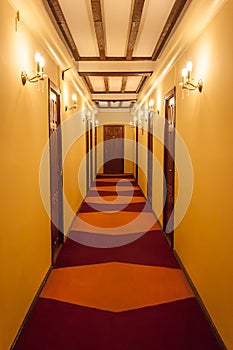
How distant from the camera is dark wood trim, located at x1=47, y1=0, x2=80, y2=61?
3.37 meters

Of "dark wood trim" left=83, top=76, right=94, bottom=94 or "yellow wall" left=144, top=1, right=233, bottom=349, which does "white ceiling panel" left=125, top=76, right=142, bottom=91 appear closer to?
"dark wood trim" left=83, top=76, right=94, bottom=94

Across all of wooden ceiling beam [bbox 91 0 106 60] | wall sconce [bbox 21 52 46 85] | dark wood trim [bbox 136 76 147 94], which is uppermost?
dark wood trim [bbox 136 76 147 94]

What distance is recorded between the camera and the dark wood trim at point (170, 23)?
134 inches

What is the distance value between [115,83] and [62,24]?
4.42m

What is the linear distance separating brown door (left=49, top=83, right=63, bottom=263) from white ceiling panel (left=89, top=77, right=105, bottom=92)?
11.3 ft

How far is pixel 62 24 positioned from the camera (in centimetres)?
A: 394

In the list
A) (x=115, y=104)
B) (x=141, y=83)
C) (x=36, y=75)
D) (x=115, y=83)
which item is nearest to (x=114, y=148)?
(x=115, y=104)

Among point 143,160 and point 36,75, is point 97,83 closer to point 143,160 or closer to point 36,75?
point 143,160

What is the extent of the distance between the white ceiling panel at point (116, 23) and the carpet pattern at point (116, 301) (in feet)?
9.62

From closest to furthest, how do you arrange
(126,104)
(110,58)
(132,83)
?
1. (110,58)
2. (132,83)
3. (126,104)

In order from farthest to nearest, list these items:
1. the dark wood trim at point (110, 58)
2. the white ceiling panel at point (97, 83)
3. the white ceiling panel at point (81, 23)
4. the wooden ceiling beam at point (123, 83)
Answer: the white ceiling panel at point (97, 83)
the wooden ceiling beam at point (123, 83)
the dark wood trim at point (110, 58)
the white ceiling panel at point (81, 23)

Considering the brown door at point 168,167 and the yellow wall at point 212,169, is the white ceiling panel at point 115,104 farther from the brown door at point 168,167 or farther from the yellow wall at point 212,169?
the yellow wall at point 212,169

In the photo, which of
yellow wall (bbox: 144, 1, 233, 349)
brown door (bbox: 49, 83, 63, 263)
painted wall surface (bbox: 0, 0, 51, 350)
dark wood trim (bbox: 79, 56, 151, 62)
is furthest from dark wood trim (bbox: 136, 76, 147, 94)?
painted wall surface (bbox: 0, 0, 51, 350)

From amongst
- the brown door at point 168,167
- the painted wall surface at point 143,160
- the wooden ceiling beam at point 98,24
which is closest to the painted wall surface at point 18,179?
the wooden ceiling beam at point 98,24
